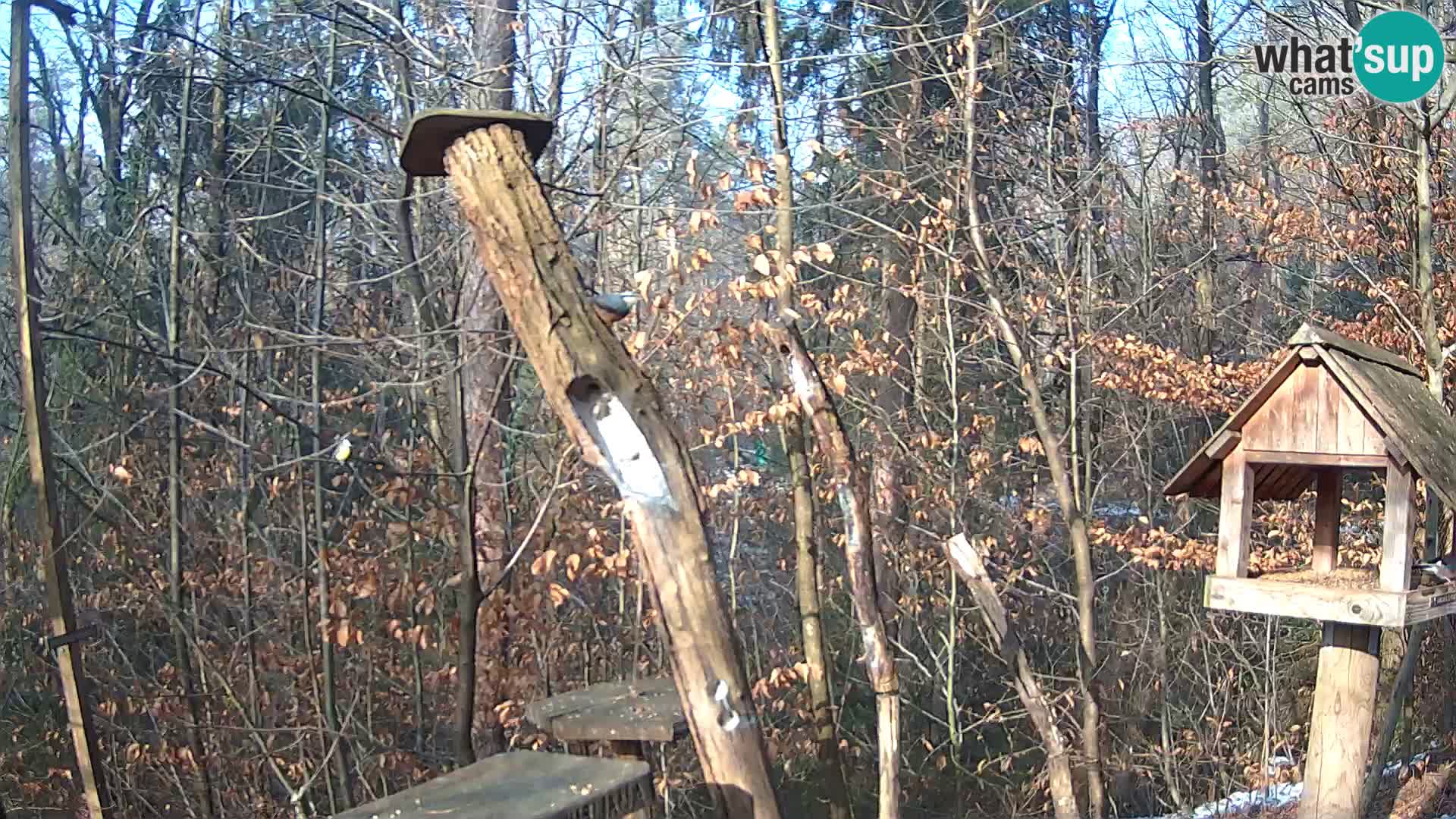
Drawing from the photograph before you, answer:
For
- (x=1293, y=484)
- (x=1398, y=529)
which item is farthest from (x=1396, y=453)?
(x=1293, y=484)

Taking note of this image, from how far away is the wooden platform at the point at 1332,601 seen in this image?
13.4 ft

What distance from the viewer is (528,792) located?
9.25 feet

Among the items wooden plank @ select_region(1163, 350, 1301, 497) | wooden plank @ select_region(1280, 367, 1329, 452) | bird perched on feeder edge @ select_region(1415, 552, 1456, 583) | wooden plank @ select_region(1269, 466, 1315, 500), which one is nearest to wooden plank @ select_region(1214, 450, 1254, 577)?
wooden plank @ select_region(1163, 350, 1301, 497)

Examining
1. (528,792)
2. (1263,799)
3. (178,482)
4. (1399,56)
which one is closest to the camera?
(528,792)

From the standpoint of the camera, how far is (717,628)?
316 centimetres

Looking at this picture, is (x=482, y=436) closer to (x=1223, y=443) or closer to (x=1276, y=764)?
(x=1223, y=443)

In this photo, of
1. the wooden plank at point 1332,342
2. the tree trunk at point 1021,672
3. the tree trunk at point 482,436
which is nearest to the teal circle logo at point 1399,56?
the wooden plank at point 1332,342

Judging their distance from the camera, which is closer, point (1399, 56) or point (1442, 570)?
point (1442, 570)

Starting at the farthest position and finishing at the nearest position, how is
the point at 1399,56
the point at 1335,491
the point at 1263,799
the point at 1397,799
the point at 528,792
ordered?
1. the point at 1263,799
2. the point at 1397,799
3. the point at 1399,56
4. the point at 1335,491
5. the point at 528,792

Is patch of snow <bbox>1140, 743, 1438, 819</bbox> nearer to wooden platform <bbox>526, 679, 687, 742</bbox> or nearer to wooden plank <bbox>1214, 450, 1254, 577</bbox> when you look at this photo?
wooden plank <bbox>1214, 450, 1254, 577</bbox>

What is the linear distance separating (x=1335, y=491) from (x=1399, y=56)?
125 inches

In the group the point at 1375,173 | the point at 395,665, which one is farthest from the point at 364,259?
the point at 1375,173

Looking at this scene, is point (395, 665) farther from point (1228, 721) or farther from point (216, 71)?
point (1228, 721)

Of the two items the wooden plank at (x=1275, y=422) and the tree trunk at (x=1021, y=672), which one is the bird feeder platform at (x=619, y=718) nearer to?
the tree trunk at (x=1021, y=672)
